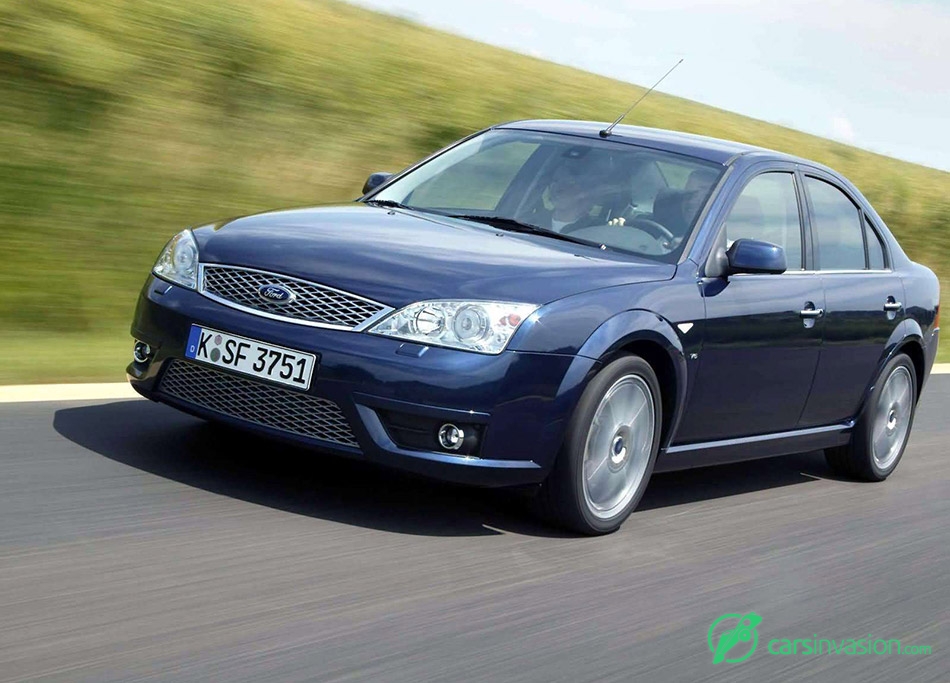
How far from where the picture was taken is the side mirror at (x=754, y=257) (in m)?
6.00

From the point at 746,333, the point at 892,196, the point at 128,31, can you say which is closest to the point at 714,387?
the point at 746,333

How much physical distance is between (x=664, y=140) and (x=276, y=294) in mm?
2335

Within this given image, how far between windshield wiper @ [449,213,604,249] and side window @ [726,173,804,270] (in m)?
Answer: 0.66

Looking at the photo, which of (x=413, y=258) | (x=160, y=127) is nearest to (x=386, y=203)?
(x=413, y=258)

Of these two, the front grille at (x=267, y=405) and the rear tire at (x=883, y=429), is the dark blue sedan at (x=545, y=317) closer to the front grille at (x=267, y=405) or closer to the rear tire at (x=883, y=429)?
the front grille at (x=267, y=405)

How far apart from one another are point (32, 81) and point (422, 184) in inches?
191

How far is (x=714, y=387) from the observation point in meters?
6.04

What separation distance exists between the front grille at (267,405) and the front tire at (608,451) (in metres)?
0.79

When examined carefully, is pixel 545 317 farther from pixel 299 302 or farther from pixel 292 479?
pixel 292 479

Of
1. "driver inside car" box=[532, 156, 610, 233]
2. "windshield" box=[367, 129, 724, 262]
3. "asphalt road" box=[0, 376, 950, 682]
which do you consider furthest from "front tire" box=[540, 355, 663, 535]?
"driver inside car" box=[532, 156, 610, 233]

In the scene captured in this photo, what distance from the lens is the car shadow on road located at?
17.6 ft

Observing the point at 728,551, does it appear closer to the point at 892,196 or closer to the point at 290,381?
the point at 290,381

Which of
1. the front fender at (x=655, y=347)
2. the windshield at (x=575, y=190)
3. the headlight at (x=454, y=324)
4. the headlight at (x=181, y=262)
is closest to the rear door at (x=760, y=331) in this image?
the front fender at (x=655, y=347)

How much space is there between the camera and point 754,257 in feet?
19.7
